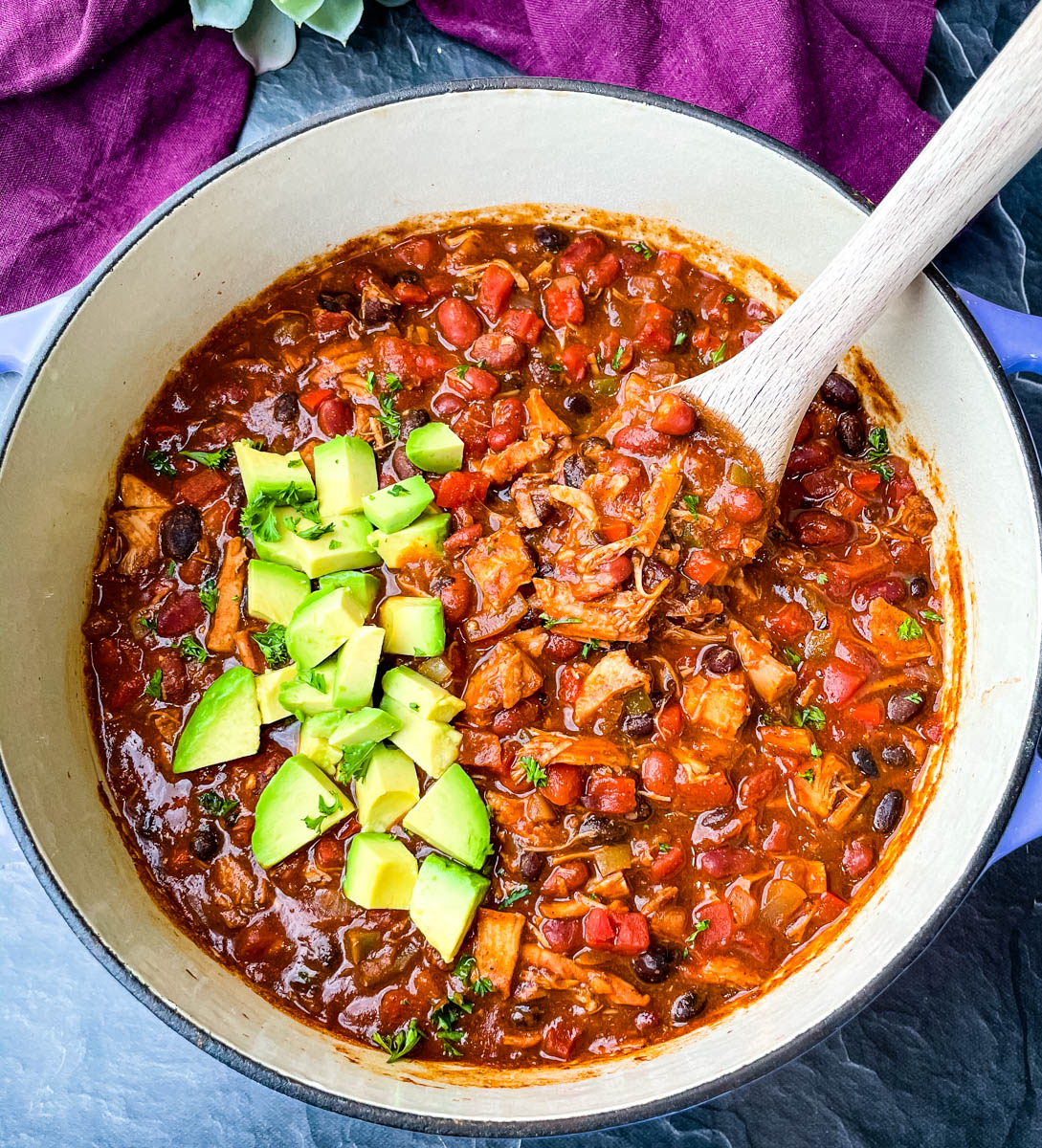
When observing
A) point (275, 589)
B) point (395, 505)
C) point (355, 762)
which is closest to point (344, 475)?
point (395, 505)

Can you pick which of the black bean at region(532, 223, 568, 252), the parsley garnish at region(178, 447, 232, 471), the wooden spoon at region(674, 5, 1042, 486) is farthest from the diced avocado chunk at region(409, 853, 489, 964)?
the black bean at region(532, 223, 568, 252)

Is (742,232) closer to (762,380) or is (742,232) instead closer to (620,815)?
(762,380)

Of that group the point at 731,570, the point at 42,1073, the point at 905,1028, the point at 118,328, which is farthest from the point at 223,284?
the point at 905,1028

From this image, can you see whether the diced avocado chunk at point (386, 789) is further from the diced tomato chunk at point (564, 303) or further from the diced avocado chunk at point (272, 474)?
the diced tomato chunk at point (564, 303)

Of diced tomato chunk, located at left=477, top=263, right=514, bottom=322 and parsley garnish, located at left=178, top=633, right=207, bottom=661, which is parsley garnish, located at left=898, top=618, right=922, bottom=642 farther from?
parsley garnish, located at left=178, top=633, right=207, bottom=661

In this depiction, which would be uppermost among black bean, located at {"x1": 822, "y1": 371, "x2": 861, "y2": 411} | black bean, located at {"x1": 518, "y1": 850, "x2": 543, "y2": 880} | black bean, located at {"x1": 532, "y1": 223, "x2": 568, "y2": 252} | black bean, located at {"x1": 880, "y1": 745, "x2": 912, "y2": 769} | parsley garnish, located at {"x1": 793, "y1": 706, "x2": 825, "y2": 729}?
black bean, located at {"x1": 822, "y1": 371, "x2": 861, "y2": 411}

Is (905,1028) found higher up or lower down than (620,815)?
lower down

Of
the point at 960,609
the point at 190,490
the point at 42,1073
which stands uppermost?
the point at 960,609
